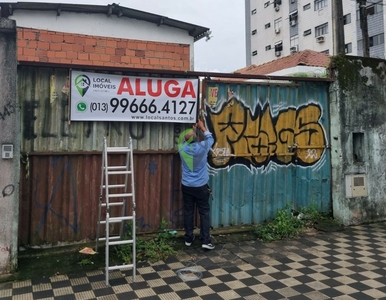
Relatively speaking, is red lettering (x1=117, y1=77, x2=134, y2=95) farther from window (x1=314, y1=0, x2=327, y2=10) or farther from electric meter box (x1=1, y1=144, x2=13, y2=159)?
window (x1=314, y1=0, x2=327, y2=10)

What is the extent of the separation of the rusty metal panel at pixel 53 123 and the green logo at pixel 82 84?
15 centimetres

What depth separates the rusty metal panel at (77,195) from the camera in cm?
496

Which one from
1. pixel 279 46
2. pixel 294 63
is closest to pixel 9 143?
pixel 294 63

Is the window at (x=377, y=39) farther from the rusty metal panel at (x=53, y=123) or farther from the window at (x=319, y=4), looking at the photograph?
the rusty metal panel at (x=53, y=123)

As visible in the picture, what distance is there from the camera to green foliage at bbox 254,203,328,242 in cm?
589

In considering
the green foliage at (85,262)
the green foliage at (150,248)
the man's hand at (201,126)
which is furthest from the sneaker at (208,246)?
the man's hand at (201,126)

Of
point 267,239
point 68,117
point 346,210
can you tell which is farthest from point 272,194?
point 68,117

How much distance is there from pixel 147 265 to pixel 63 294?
1186mm

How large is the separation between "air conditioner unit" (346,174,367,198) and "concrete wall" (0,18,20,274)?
570 cm

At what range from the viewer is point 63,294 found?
3850mm

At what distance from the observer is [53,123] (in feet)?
16.7

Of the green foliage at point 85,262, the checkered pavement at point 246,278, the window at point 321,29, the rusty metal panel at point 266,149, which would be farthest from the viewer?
the window at point 321,29

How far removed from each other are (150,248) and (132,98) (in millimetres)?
2298

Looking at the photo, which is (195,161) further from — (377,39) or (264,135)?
(377,39)
